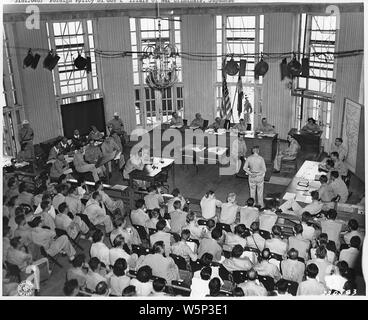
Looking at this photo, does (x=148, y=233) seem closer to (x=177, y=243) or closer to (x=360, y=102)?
(x=177, y=243)

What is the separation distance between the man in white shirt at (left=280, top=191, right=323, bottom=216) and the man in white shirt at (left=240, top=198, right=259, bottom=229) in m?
0.68

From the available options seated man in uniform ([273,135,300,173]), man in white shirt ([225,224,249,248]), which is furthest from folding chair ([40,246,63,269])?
seated man in uniform ([273,135,300,173])

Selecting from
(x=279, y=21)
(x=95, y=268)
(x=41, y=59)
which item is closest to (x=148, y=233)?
(x=95, y=268)

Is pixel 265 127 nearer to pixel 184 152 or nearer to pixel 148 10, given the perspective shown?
pixel 184 152

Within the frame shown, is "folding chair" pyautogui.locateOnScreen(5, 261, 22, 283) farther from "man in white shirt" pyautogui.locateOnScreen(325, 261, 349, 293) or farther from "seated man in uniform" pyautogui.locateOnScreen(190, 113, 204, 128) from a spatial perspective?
"seated man in uniform" pyautogui.locateOnScreen(190, 113, 204, 128)

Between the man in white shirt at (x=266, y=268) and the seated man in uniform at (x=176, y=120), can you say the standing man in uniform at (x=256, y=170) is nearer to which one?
the man in white shirt at (x=266, y=268)

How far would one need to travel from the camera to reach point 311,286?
607 cm

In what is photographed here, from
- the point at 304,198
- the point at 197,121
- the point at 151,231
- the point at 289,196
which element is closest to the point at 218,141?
the point at 197,121

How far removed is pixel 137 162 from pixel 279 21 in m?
6.49

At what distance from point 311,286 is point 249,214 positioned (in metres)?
2.56

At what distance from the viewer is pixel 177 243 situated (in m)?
7.33

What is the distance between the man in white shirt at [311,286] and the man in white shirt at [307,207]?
2.49 m

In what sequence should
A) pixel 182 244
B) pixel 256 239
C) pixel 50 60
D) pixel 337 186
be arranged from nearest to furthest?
1. pixel 182 244
2. pixel 256 239
3. pixel 337 186
4. pixel 50 60

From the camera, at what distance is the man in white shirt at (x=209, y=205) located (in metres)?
8.84
